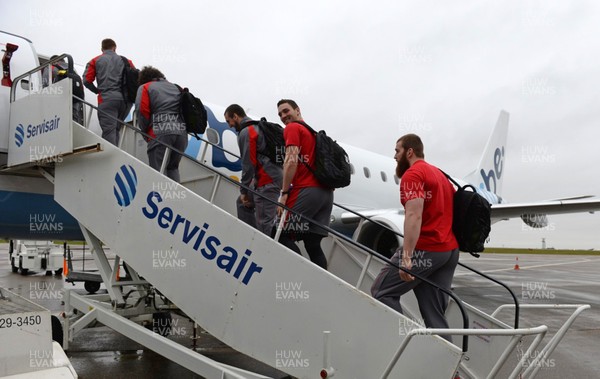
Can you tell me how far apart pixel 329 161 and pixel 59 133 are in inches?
105

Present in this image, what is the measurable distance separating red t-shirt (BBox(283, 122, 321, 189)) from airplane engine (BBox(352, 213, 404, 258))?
13.6 feet

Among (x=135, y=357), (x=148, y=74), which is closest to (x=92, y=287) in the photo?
(x=135, y=357)

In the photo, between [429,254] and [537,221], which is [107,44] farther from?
[537,221]

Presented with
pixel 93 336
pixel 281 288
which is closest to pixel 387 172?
pixel 93 336

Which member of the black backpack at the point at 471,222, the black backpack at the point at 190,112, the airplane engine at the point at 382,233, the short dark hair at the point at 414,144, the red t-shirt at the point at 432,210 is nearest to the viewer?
the red t-shirt at the point at 432,210

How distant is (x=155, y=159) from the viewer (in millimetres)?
5078

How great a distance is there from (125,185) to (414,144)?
252cm

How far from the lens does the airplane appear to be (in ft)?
19.9

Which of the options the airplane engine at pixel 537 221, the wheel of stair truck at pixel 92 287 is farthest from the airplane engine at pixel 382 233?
the airplane engine at pixel 537 221

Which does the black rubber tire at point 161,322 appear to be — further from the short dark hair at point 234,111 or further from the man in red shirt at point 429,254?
the man in red shirt at point 429,254

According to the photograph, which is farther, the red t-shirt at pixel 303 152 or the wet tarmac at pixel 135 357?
the wet tarmac at pixel 135 357

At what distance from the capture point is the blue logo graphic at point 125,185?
4.54 m

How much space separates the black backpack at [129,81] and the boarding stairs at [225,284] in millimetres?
970

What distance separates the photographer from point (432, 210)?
12.5 ft
